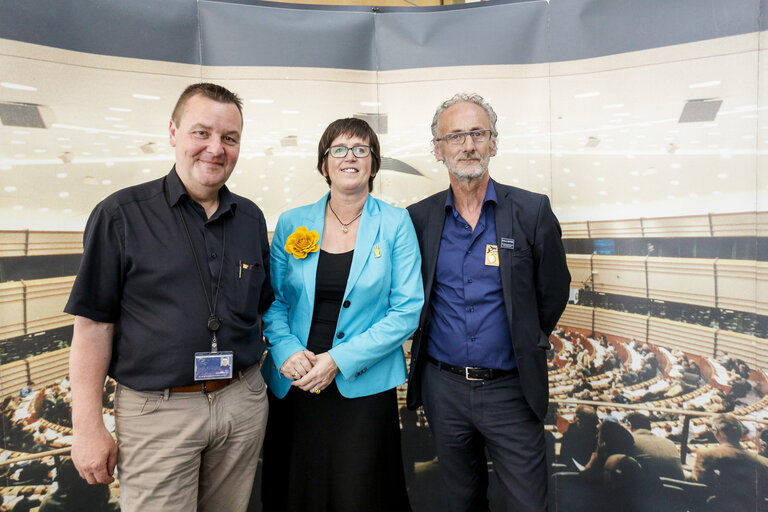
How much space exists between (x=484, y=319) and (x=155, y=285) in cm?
135

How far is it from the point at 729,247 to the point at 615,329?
2.41 feet

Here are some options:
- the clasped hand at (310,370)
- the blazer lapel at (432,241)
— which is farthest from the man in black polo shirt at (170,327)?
the blazer lapel at (432,241)

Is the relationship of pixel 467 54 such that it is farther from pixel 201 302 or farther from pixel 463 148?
pixel 201 302

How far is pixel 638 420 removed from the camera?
106 inches

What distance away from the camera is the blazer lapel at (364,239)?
1977 millimetres

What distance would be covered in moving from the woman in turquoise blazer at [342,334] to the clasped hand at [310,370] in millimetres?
16

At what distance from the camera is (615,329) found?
2.76 m

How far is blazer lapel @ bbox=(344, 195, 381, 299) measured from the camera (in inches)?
77.8

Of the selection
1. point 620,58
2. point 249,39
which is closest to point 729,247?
point 620,58

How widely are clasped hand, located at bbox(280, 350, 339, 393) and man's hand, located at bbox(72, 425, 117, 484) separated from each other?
662 mm

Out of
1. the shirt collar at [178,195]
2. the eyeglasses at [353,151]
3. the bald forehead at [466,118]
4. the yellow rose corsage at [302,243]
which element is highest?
the bald forehead at [466,118]

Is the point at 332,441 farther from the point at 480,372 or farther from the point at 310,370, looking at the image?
the point at 480,372

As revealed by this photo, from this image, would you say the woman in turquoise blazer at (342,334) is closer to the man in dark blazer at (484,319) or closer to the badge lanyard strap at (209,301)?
the man in dark blazer at (484,319)

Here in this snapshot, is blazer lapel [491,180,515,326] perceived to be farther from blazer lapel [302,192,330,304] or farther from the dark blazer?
blazer lapel [302,192,330,304]
